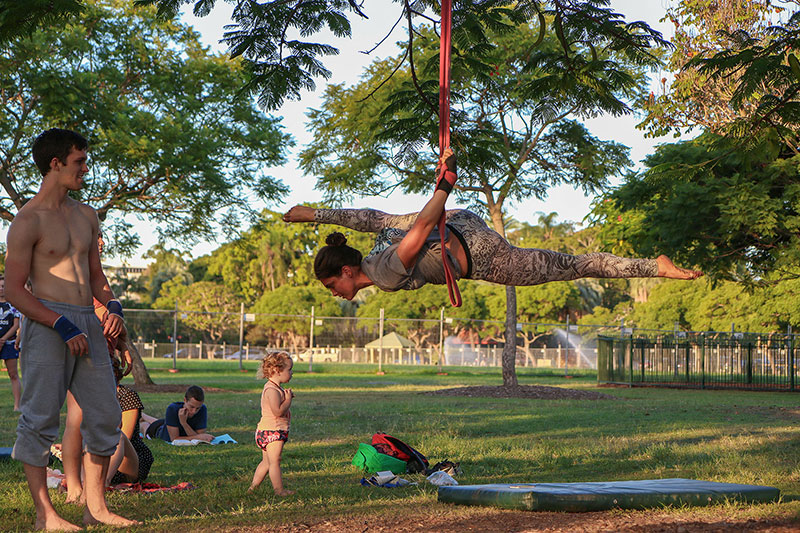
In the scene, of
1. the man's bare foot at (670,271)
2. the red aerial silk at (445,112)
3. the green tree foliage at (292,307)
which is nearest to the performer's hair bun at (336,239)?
the red aerial silk at (445,112)

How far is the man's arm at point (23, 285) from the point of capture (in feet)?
16.3

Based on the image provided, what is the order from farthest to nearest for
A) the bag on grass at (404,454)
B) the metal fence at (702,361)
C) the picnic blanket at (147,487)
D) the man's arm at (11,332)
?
the metal fence at (702,361) < the man's arm at (11,332) < the bag on grass at (404,454) < the picnic blanket at (147,487)

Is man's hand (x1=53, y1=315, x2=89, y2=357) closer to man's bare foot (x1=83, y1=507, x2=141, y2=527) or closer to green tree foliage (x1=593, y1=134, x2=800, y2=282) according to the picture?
man's bare foot (x1=83, y1=507, x2=141, y2=527)

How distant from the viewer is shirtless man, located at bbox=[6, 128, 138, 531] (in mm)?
5043

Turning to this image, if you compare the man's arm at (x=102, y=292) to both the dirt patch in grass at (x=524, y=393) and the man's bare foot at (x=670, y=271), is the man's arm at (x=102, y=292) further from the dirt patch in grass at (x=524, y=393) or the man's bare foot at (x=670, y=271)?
the dirt patch in grass at (x=524, y=393)

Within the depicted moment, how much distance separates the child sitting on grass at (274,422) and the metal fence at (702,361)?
22.1 m

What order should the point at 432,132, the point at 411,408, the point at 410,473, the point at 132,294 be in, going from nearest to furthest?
the point at 410,473, the point at 432,132, the point at 411,408, the point at 132,294

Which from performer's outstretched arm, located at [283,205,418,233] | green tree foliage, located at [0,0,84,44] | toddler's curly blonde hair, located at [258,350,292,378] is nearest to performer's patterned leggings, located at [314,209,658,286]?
performer's outstretched arm, located at [283,205,418,233]

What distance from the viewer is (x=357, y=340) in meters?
59.0

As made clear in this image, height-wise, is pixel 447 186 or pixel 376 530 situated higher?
pixel 447 186

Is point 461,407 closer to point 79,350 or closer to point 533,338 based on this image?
point 79,350

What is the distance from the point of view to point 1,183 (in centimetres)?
2027

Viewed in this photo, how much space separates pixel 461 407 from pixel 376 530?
1103 cm

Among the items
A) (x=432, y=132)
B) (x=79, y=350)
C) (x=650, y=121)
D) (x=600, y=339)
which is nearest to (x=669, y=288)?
(x=600, y=339)
